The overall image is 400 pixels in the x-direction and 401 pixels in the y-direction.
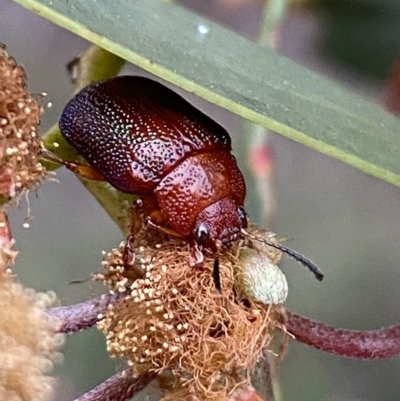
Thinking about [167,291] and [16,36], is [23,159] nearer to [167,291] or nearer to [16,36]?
[167,291]

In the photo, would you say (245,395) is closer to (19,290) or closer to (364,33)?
(19,290)

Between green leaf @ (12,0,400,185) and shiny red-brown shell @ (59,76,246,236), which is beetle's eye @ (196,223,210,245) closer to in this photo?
shiny red-brown shell @ (59,76,246,236)

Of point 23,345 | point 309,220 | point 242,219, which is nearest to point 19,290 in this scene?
point 23,345

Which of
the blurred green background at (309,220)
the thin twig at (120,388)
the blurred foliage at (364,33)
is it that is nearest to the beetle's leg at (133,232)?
the thin twig at (120,388)

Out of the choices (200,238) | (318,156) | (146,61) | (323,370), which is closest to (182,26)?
(146,61)

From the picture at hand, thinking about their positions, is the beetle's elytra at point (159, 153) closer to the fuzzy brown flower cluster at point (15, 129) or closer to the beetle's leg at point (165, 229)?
the beetle's leg at point (165, 229)
